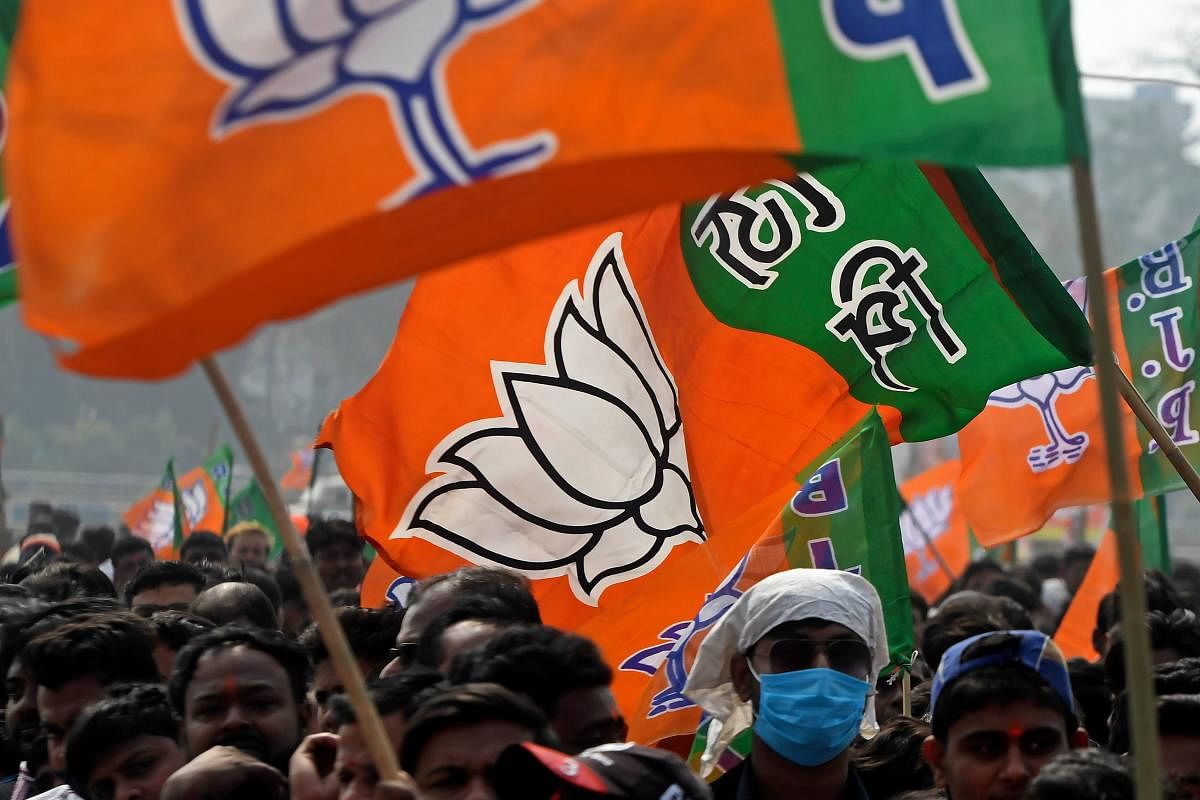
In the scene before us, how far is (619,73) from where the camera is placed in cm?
277

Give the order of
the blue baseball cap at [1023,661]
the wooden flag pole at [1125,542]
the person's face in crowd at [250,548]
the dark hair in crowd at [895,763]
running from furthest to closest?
the person's face in crowd at [250,548] < the dark hair in crowd at [895,763] < the blue baseball cap at [1023,661] < the wooden flag pole at [1125,542]

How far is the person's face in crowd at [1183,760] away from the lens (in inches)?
153

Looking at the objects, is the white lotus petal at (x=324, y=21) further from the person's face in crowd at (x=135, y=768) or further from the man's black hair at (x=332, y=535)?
the man's black hair at (x=332, y=535)

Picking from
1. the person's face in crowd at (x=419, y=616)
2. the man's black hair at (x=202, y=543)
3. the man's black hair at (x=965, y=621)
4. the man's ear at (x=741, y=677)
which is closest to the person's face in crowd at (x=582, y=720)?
the man's ear at (x=741, y=677)

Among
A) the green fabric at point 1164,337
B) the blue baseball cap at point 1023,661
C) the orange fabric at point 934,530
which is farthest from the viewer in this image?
the orange fabric at point 934,530

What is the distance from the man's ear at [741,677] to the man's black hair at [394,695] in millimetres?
688

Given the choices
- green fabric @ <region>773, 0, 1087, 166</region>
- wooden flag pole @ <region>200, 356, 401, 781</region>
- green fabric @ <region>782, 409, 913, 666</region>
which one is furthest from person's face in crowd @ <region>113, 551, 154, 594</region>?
green fabric @ <region>773, 0, 1087, 166</region>

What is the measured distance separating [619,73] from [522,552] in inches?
112

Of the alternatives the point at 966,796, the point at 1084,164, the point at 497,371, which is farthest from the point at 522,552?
the point at 1084,164

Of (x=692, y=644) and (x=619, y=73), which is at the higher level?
(x=619, y=73)

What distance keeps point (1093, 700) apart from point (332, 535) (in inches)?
171

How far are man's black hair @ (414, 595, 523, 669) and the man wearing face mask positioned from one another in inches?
19.5

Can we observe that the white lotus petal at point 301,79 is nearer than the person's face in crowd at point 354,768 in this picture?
Yes

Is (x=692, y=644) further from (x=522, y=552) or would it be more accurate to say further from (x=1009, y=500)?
(x=1009, y=500)
